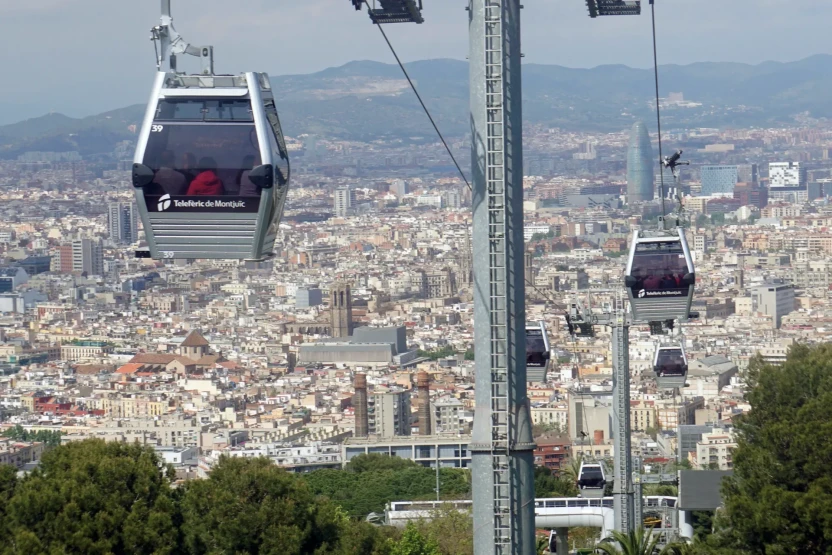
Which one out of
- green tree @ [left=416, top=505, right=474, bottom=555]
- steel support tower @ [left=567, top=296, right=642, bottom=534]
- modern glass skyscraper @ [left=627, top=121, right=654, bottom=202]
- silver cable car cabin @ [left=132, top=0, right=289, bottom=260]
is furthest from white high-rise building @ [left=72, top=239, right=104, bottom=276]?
silver cable car cabin @ [left=132, top=0, right=289, bottom=260]

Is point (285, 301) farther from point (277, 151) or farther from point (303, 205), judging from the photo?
point (277, 151)

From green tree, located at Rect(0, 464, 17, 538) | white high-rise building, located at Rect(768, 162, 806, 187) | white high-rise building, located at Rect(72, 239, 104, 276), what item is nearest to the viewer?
green tree, located at Rect(0, 464, 17, 538)

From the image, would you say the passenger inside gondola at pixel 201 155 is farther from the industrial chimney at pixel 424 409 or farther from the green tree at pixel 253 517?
the industrial chimney at pixel 424 409

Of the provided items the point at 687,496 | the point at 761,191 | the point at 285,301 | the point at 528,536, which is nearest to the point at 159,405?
the point at 285,301

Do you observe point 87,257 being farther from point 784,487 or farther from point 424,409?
point 784,487

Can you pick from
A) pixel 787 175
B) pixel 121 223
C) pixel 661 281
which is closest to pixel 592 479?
pixel 661 281

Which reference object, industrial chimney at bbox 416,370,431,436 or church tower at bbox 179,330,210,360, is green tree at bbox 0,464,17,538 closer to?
industrial chimney at bbox 416,370,431,436
